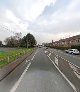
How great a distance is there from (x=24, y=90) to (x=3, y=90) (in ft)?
2.80

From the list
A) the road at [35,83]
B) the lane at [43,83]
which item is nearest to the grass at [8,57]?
the road at [35,83]

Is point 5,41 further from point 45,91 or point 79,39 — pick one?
point 45,91

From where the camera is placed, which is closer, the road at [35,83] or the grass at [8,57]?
the road at [35,83]

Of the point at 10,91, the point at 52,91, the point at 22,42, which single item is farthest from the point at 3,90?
the point at 22,42

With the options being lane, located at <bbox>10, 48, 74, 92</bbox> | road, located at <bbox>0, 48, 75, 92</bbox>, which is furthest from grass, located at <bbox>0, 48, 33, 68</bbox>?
lane, located at <bbox>10, 48, 74, 92</bbox>

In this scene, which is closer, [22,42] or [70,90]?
[70,90]

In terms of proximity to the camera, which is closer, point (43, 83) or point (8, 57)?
point (43, 83)

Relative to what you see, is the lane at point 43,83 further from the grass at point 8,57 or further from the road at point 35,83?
the grass at point 8,57

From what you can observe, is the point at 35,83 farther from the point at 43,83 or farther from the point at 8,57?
the point at 8,57

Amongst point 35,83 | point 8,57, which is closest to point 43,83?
point 35,83

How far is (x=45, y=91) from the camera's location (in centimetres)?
832

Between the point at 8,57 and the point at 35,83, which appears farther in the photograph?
the point at 8,57

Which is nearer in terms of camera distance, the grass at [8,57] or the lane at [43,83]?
the lane at [43,83]

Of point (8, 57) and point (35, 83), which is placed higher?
point (8, 57)
